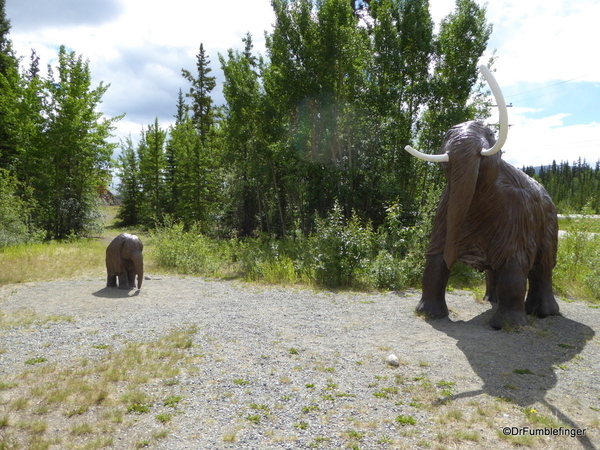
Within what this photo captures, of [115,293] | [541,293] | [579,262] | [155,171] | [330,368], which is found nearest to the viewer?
[330,368]

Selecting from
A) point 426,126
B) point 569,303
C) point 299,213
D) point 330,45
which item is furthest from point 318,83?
point 569,303

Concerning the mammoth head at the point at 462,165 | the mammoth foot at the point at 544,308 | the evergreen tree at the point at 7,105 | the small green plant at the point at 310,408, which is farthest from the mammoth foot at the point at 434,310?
the evergreen tree at the point at 7,105

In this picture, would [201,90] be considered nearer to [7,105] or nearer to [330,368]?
[7,105]

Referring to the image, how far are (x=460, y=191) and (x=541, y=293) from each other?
2156 millimetres

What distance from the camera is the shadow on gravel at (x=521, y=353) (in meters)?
2.82

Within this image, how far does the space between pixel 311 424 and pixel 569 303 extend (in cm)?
507

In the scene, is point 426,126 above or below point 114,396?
above

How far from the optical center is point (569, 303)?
5.75 metres

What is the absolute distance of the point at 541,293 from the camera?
4793 mm

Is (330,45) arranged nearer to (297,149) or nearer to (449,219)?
(297,149)

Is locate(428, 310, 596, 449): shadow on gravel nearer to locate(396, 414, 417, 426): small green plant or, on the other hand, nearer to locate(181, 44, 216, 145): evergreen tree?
locate(396, 414, 417, 426): small green plant

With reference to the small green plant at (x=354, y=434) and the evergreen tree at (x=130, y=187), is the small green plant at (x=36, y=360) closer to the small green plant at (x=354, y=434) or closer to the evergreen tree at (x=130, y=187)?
the small green plant at (x=354, y=434)

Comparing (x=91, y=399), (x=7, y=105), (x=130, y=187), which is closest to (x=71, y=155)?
(x=7, y=105)

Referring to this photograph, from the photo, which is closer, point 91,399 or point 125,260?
point 91,399
